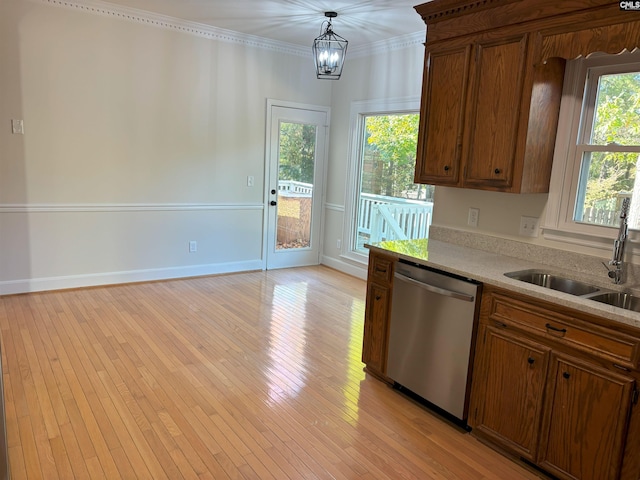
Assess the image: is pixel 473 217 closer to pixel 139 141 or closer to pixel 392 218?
pixel 392 218

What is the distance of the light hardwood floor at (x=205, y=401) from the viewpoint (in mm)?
2285

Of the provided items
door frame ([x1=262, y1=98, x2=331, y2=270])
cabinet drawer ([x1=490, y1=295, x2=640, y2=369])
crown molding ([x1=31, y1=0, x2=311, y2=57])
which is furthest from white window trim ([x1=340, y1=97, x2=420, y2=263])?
cabinet drawer ([x1=490, y1=295, x2=640, y2=369])

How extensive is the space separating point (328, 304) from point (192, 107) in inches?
104

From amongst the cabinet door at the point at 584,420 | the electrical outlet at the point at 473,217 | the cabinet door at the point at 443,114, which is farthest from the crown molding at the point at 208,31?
the cabinet door at the point at 584,420

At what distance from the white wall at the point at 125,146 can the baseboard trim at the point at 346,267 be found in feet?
3.38

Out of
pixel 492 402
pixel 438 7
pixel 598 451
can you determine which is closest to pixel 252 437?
pixel 492 402

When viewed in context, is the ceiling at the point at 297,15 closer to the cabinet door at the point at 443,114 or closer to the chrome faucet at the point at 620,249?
the cabinet door at the point at 443,114

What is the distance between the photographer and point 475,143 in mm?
2902

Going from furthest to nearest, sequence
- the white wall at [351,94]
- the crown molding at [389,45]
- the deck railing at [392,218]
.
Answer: the deck railing at [392,218] → the white wall at [351,94] → the crown molding at [389,45]

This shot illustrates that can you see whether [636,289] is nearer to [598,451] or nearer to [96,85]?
[598,451]

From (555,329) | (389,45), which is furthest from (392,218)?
(555,329)

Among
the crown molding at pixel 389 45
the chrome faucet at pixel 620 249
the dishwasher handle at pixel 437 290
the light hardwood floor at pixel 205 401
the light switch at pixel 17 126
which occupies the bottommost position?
the light hardwood floor at pixel 205 401

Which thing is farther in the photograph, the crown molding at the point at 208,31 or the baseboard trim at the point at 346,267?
the baseboard trim at the point at 346,267

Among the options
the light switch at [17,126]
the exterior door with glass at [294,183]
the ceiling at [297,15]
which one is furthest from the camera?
the exterior door with glass at [294,183]
